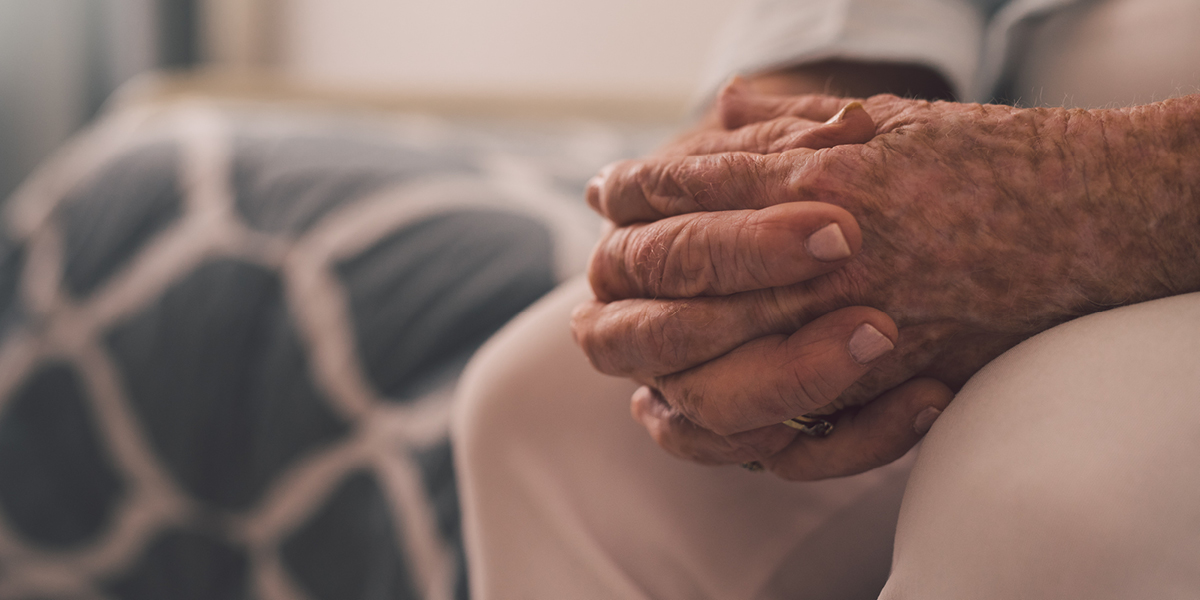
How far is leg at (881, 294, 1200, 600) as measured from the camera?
0.73 feet

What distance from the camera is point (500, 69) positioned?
2.61 metres

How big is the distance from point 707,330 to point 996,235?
127 millimetres

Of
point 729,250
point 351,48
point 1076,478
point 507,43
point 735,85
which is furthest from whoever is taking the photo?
point 351,48

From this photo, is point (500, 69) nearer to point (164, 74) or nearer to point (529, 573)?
point (164, 74)

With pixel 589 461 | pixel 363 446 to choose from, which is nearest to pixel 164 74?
pixel 363 446

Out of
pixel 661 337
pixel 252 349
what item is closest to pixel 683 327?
pixel 661 337

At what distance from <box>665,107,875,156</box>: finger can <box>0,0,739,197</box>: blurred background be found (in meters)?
1.30

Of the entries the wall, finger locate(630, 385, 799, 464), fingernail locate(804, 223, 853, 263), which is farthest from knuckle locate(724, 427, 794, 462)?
the wall

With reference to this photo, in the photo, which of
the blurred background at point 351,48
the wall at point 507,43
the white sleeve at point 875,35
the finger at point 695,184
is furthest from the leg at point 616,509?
the wall at point 507,43

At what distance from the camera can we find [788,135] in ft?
1.21

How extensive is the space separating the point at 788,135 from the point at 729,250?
8 centimetres

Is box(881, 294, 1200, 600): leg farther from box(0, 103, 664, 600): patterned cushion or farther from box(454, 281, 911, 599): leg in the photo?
box(0, 103, 664, 600): patterned cushion

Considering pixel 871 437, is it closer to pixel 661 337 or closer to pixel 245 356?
pixel 661 337

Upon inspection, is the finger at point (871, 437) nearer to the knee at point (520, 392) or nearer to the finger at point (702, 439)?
the finger at point (702, 439)
